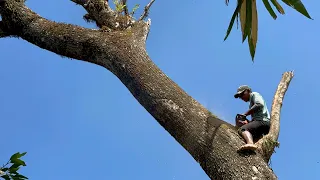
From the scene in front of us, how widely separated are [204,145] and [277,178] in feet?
1.80

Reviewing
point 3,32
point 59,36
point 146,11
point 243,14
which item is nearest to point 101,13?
point 146,11

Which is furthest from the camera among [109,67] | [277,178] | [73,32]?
[73,32]

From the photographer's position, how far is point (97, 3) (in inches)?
205

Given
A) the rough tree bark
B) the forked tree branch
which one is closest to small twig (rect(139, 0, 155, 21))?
the rough tree bark

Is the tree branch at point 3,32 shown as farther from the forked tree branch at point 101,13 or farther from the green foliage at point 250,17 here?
the green foliage at point 250,17

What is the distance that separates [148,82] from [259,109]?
3.80ft

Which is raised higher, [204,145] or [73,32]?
[73,32]

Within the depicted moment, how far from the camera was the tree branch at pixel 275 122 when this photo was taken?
10.4ft

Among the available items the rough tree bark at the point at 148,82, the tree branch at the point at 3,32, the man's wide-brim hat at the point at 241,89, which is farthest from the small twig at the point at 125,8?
the man's wide-brim hat at the point at 241,89

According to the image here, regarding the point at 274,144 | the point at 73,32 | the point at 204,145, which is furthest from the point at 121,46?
the point at 274,144

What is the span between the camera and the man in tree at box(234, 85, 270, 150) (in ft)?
11.4

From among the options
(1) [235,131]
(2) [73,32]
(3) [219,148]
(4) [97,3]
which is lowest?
(3) [219,148]

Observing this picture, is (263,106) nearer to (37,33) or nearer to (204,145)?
(204,145)

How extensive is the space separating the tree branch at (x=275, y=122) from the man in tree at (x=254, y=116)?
0.12 metres
